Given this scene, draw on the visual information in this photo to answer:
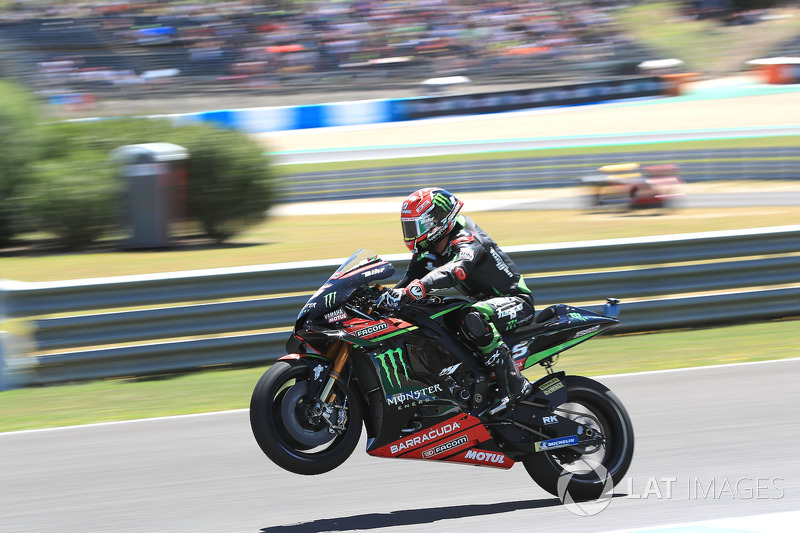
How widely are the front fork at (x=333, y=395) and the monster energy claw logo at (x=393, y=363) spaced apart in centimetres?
19

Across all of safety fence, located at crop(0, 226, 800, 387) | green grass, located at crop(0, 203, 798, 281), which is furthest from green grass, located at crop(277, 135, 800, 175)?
safety fence, located at crop(0, 226, 800, 387)

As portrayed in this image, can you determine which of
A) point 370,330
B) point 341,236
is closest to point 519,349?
point 370,330

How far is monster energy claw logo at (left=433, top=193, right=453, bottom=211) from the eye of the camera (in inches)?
195

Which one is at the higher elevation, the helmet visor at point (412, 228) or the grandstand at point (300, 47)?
the helmet visor at point (412, 228)

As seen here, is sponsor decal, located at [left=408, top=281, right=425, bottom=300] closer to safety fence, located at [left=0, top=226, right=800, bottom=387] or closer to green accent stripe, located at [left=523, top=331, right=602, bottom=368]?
green accent stripe, located at [left=523, top=331, right=602, bottom=368]

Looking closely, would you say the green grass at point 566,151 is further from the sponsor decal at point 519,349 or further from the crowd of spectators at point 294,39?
the sponsor decal at point 519,349

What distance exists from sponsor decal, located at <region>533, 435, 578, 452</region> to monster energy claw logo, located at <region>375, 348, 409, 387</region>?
799 millimetres

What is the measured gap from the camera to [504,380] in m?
5.01

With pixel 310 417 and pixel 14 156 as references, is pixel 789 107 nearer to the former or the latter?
pixel 14 156

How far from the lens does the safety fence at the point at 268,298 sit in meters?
8.12

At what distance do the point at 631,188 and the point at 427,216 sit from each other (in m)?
15.4

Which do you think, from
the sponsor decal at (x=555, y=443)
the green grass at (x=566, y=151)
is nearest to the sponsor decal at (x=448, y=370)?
the sponsor decal at (x=555, y=443)

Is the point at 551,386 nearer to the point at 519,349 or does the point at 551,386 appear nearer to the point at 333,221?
the point at 519,349

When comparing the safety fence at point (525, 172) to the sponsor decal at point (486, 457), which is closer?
the sponsor decal at point (486, 457)
